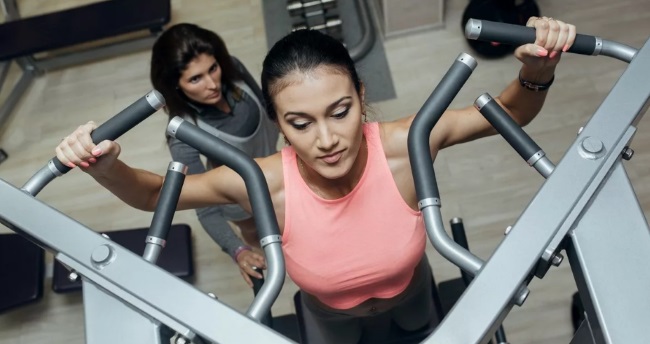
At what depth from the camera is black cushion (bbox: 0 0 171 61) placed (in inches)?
A: 114

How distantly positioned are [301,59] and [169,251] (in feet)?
4.69

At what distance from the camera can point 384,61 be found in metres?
2.87

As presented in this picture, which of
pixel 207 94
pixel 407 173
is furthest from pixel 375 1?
pixel 407 173

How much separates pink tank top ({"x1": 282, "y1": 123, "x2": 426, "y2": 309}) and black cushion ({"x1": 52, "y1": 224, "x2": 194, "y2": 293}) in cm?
112

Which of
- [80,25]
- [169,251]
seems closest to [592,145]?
[169,251]

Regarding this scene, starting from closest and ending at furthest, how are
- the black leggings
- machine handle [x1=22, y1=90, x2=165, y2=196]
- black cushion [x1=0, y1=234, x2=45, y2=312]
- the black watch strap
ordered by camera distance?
machine handle [x1=22, y1=90, x2=165, y2=196] → the black watch strap → the black leggings → black cushion [x1=0, y1=234, x2=45, y2=312]

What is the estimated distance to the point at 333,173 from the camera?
108 cm

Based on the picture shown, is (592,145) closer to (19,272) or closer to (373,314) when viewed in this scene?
(373,314)

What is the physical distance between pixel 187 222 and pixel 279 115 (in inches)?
62.2

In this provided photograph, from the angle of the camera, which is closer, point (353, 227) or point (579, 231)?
point (579, 231)

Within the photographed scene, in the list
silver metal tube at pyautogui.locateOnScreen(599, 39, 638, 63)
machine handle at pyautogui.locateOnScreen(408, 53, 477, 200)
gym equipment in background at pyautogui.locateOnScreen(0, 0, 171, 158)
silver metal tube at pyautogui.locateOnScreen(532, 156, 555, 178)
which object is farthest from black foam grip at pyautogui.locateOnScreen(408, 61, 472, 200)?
gym equipment in background at pyautogui.locateOnScreen(0, 0, 171, 158)

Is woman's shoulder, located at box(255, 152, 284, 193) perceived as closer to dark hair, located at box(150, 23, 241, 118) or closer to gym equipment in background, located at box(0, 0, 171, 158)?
dark hair, located at box(150, 23, 241, 118)

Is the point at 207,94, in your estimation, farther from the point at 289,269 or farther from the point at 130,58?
the point at 130,58

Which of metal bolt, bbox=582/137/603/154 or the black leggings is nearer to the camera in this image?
metal bolt, bbox=582/137/603/154
